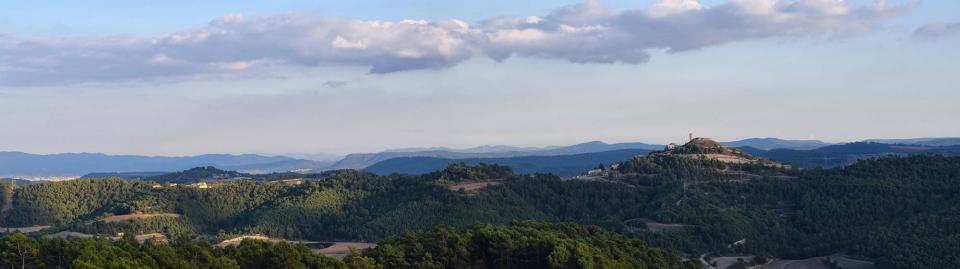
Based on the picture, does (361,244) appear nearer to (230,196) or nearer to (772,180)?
(230,196)

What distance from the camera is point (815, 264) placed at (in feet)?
227

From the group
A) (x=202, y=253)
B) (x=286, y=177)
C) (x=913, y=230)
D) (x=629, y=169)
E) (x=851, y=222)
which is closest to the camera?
(x=202, y=253)

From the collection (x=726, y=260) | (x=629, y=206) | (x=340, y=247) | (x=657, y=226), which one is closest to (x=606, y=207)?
(x=629, y=206)

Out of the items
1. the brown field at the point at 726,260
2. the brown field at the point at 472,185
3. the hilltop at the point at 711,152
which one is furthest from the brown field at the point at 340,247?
the hilltop at the point at 711,152

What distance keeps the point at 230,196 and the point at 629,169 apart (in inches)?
1955

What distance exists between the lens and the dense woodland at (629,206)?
2936 inches

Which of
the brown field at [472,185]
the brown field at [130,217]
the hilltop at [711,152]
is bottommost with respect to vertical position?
the brown field at [130,217]

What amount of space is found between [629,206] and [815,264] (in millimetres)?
24337

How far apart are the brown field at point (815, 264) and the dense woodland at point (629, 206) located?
4.90 ft

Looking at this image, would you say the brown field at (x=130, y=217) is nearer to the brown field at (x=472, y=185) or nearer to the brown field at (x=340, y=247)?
the brown field at (x=340, y=247)

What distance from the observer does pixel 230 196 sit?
4405 inches

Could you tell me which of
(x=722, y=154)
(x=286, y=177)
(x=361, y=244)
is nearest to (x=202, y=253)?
(x=361, y=244)

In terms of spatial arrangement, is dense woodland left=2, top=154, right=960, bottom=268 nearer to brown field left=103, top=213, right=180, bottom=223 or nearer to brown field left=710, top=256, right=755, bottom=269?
brown field left=103, top=213, right=180, bottom=223

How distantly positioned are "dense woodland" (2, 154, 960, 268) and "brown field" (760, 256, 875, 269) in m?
1.49
